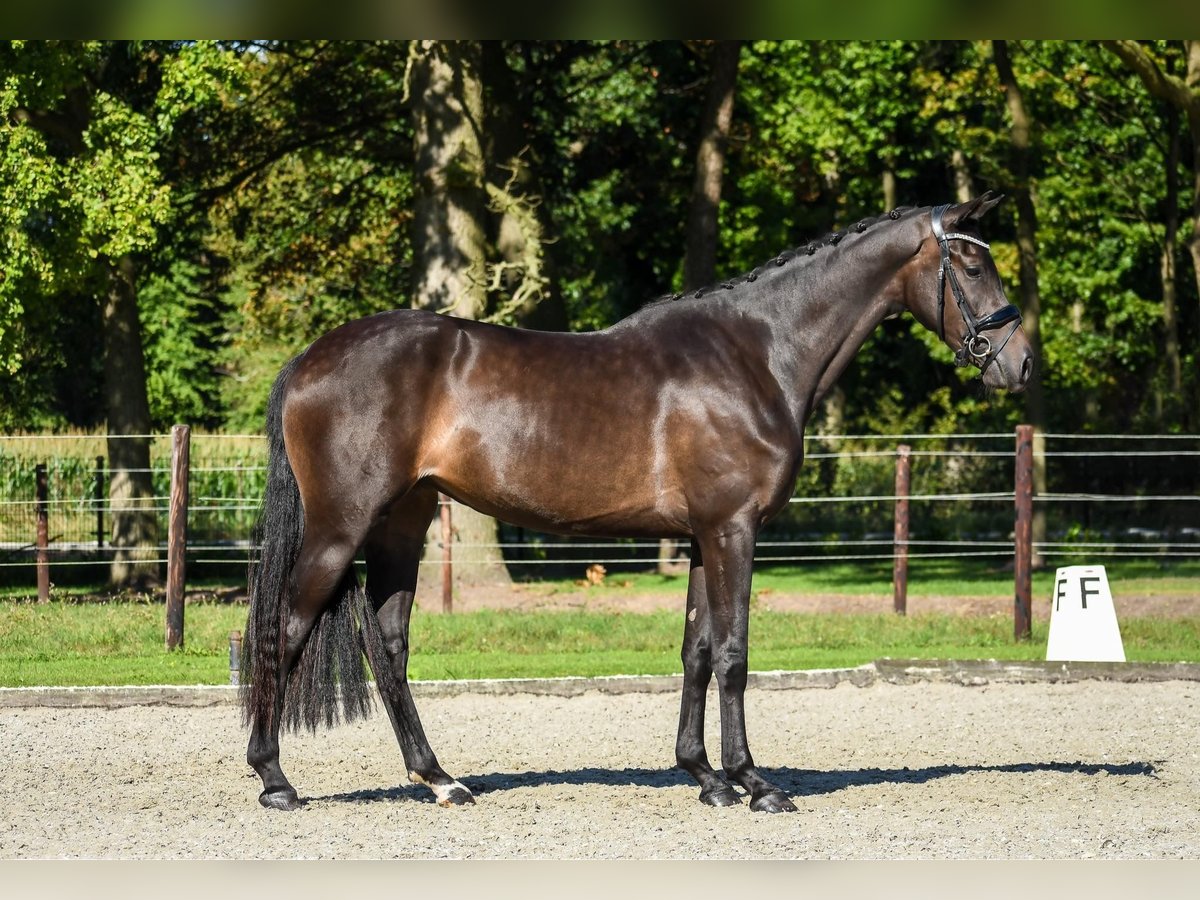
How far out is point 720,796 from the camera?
6.02 meters

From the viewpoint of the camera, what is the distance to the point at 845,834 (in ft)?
17.5

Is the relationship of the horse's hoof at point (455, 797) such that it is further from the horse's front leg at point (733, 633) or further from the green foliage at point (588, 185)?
the green foliage at point (588, 185)

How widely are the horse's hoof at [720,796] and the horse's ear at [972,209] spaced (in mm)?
2502

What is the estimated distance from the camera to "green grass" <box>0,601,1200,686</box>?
9891 millimetres

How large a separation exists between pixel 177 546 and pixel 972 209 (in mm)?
6822

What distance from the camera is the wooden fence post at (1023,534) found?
11383mm

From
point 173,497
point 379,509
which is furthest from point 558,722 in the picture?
point 173,497

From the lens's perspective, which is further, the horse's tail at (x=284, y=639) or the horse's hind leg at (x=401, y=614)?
the horse's hind leg at (x=401, y=614)

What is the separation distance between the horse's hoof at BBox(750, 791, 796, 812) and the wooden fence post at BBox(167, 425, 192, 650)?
6.02 meters

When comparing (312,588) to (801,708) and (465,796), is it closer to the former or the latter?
(465,796)

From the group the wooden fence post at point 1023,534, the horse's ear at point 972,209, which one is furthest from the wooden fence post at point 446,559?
the horse's ear at point 972,209

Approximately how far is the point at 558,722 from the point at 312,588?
2.65m

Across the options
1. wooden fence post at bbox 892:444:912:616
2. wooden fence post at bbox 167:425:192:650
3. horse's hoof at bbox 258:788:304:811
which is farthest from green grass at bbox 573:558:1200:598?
horse's hoof at bbox 258:788:304:811

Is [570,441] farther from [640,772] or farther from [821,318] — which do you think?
[640,772]
